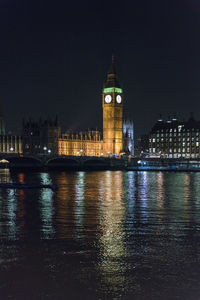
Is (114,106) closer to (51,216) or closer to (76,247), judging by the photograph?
(51,216)

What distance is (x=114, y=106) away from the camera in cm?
14188

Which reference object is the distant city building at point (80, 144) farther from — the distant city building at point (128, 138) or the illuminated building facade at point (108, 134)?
the distant city building at point (128, 138)

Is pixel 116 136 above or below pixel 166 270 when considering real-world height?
above

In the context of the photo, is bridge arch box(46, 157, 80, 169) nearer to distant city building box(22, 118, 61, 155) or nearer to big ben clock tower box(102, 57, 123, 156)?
distant city building box(22, 118, 61, 155)

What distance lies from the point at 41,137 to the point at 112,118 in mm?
29864

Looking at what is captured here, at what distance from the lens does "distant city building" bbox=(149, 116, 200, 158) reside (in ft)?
493

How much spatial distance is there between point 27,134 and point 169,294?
406 feet

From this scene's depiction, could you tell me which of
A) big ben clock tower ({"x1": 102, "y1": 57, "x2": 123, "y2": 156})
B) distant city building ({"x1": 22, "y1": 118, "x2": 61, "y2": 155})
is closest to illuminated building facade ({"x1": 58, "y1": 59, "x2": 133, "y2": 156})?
big ben clock tower ({"x1": 102, "y1": 57, "x2": 123, "y2": 156})

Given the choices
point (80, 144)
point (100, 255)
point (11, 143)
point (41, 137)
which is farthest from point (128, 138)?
point (100, 255)

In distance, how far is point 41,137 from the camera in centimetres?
12794

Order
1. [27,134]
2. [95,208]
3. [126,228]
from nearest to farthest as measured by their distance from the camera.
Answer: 1. [126,228]
2. [95,208]
3. [27,134]

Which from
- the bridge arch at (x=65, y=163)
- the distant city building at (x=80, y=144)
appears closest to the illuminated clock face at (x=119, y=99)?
the distant city building at (x=80, y=144)

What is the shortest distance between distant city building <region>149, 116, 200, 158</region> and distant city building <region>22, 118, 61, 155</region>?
43.9 m

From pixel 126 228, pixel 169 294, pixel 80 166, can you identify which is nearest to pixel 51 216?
pixel 126 228
